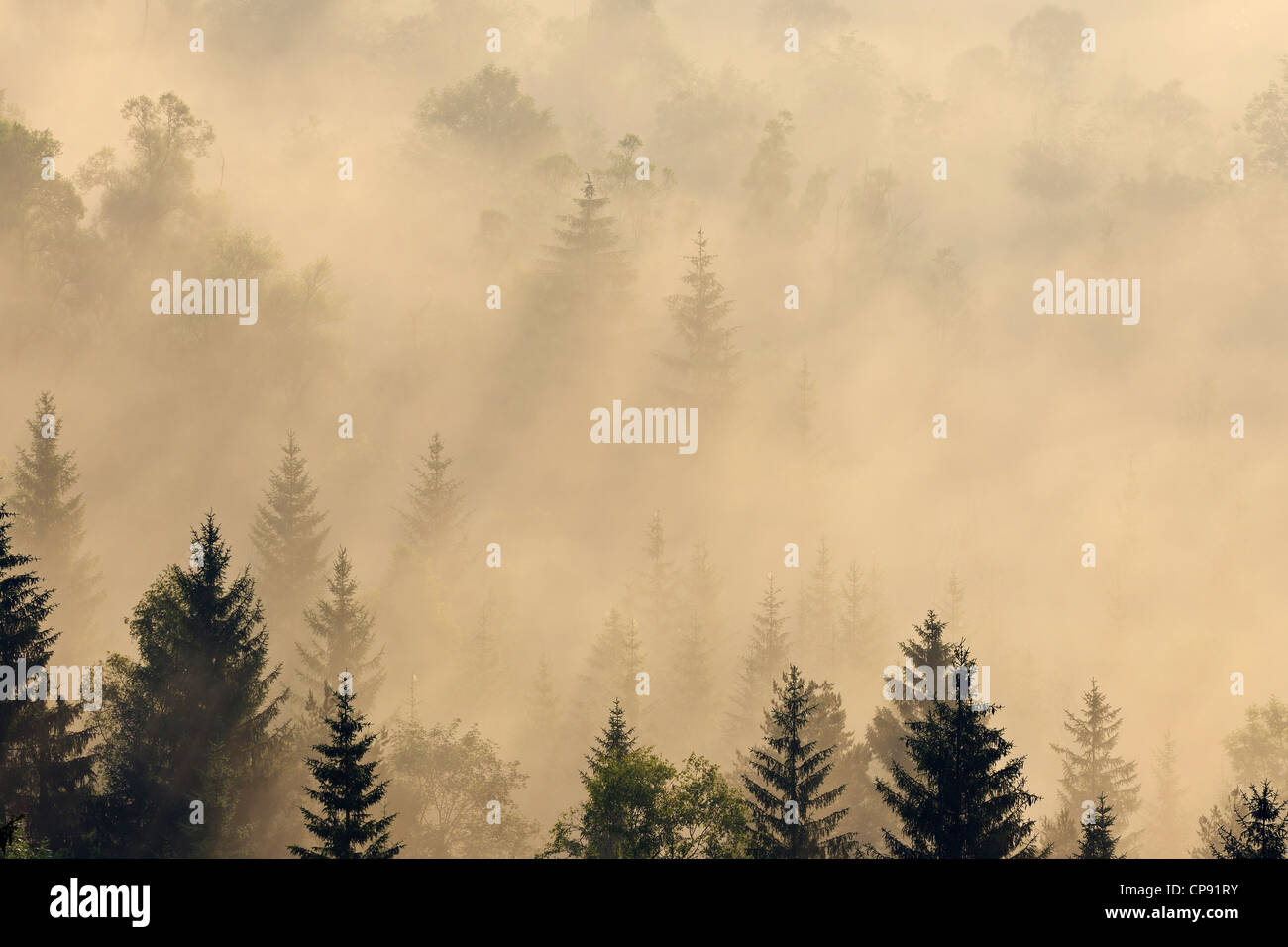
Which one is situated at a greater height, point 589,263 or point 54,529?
point 589,263

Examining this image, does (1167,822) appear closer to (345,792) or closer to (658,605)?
(658,605)

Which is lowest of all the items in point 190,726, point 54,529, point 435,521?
point 190,726

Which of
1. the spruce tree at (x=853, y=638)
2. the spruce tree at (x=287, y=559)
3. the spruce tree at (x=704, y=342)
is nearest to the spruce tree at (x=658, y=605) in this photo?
the spruce tree at (x=853, y=638)

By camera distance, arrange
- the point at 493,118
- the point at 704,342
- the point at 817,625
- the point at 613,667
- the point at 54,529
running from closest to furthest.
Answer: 1. the point at 54,529
2. the point at 613,667
3. the point at 817,625
4. the point at 704,342
5. the point at 493,118

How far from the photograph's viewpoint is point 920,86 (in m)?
189

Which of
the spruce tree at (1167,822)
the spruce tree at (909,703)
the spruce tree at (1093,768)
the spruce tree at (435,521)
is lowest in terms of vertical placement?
the spruce tree at (1167,822)

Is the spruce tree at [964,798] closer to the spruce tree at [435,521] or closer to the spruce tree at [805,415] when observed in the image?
the spruce tree at [435,521]

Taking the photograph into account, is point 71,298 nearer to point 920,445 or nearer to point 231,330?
point 231,330

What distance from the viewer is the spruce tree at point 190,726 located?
30906 millimetres

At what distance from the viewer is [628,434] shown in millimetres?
119625

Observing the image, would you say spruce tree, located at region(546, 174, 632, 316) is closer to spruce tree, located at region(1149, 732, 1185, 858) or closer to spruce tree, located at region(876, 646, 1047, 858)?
spruce tree, located at region(1149, 732, 1185, 858)

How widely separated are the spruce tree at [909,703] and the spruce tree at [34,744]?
22034 millimetres

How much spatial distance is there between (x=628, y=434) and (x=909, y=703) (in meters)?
81.9

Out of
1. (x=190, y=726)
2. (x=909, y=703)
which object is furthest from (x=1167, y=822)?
(x=190, y=726)
